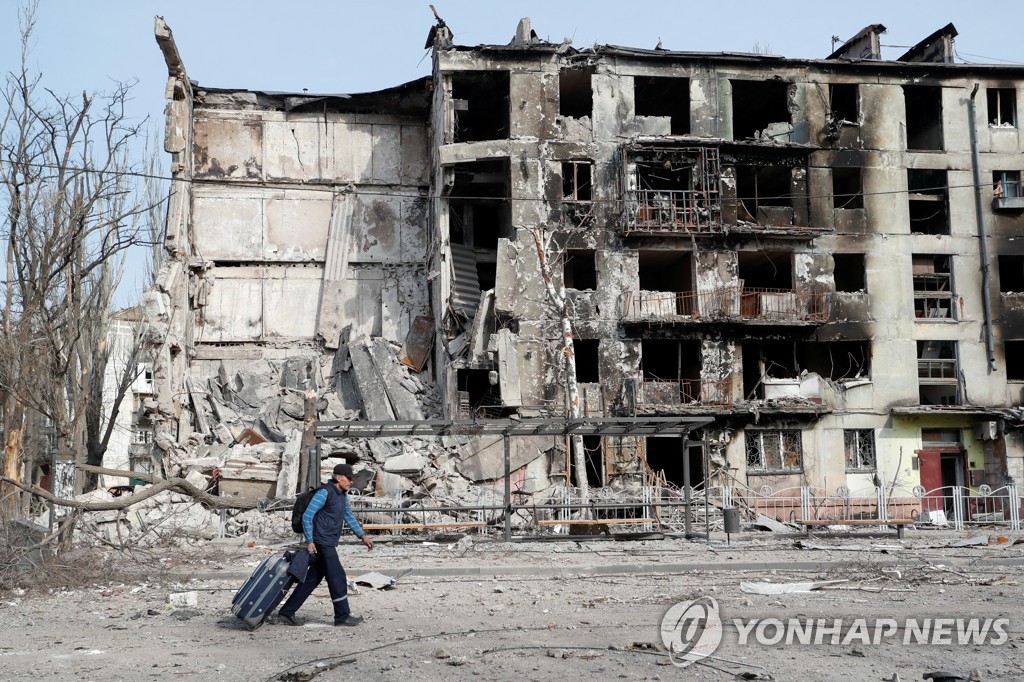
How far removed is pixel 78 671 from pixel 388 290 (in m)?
28.8

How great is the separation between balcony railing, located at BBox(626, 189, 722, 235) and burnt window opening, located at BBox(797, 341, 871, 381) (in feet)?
19.1

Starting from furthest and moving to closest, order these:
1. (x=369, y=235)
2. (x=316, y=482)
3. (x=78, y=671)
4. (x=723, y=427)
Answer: (x=369, y=235), (x=723, y=427), (x=316, y=482), (x=78, y=671)

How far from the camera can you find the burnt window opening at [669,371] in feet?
104

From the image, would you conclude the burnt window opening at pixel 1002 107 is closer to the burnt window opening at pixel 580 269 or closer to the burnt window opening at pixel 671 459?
the burnt window opening at pixel 580 269

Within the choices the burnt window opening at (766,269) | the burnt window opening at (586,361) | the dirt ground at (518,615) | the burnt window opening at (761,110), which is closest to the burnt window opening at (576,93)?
the burnt window opening at (761,110)

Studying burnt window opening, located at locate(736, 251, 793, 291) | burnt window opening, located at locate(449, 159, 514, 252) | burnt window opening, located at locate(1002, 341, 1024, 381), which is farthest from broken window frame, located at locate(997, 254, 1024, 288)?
burnt window opening, located at locate(449, 159, 514, 252)

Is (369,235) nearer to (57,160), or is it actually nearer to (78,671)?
(57,160)

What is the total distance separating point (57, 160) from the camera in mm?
25516

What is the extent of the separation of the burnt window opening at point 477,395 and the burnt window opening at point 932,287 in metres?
15.4

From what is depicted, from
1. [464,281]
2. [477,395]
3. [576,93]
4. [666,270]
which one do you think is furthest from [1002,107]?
[477,395]

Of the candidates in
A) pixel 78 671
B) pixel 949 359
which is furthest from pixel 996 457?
pixel 78 671

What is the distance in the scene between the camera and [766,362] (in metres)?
33.9

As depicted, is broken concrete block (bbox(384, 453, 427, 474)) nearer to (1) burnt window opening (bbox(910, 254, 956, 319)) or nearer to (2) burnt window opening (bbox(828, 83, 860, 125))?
(1) burnt window opening (bbox(910, 254, 956, 319))

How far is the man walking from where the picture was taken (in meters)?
9.95
